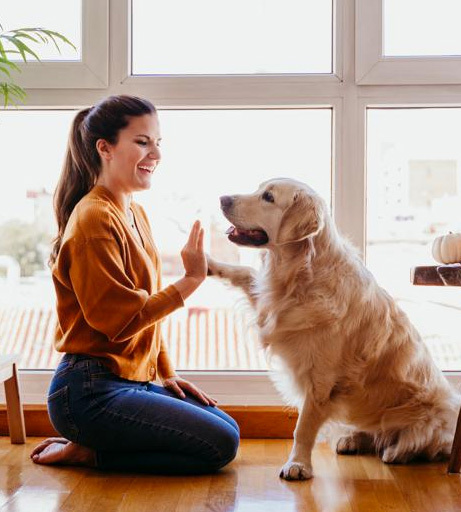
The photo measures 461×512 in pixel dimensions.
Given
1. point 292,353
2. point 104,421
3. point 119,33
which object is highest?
point 119,33

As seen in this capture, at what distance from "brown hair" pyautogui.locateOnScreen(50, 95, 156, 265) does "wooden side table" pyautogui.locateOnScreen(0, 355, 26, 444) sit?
38 centimetres

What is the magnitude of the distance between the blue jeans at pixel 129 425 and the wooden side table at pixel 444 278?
26.5 inches

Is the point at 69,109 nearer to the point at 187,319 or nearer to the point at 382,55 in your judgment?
the point at 187,319

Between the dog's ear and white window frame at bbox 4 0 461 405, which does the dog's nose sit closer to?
the dog's ear

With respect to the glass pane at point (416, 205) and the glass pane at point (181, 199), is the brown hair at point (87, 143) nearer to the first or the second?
the glass pane at point (181, 199)

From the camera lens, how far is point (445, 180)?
→ 9.25 feet

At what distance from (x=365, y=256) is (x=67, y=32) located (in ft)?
4.51

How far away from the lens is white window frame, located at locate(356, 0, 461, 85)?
2734mm

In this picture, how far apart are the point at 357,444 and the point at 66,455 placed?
956 mm

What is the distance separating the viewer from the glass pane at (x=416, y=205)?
282cm

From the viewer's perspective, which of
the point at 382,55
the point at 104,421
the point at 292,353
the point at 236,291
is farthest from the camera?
the point at 382,55

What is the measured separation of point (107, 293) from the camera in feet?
7.04

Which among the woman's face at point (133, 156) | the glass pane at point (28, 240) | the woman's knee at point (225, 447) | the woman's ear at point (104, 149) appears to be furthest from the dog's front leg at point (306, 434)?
the glass pane at point (28, 240)

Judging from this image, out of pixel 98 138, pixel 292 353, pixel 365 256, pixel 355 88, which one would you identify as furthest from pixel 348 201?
pixel 98 138
